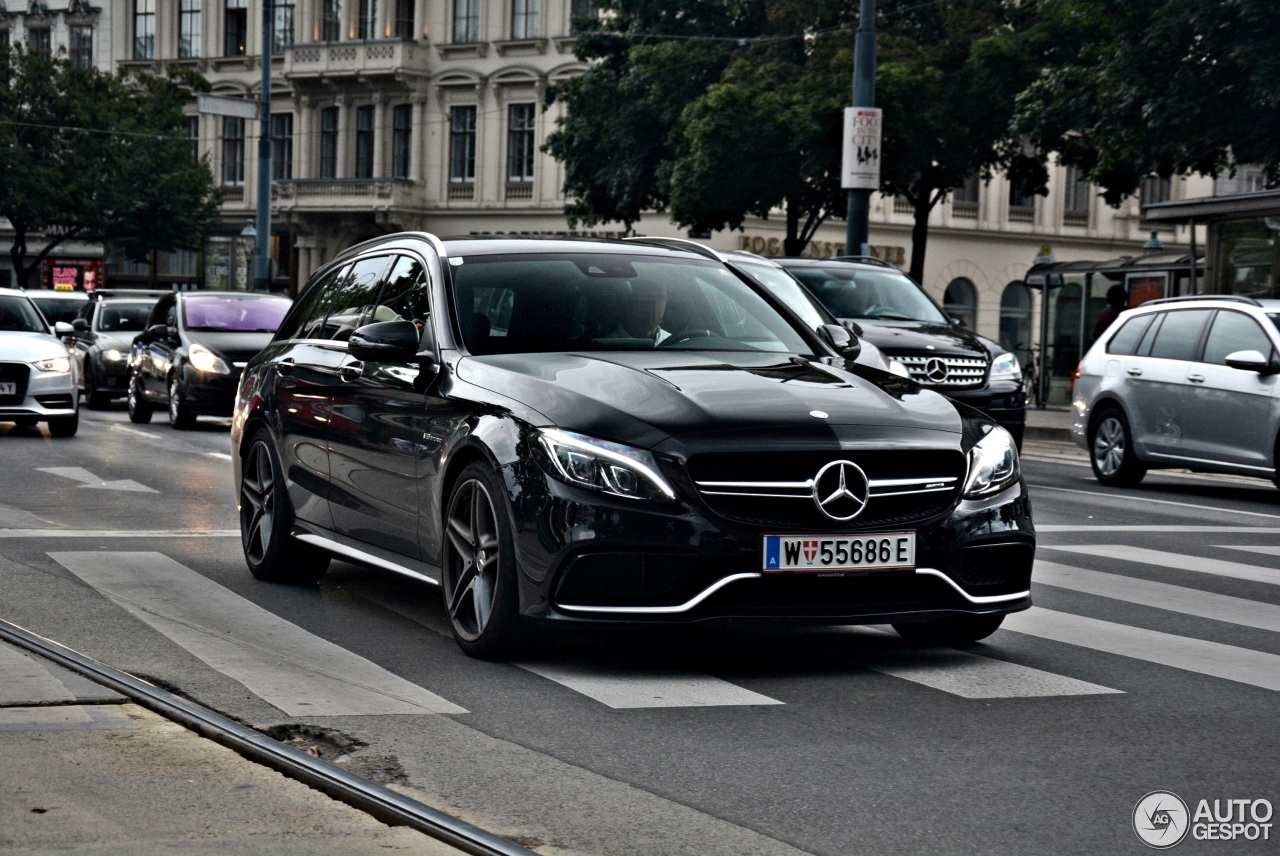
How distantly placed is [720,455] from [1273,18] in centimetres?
1766

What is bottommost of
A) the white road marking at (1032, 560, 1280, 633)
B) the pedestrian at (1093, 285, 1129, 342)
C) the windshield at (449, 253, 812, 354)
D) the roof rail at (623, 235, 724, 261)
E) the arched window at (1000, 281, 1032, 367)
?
the arched window at (1000, 281, 1032, 367)

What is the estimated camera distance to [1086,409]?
58.0 feet

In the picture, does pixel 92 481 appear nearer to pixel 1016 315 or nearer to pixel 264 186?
pixel 264 186

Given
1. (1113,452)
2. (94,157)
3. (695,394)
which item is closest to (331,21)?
(94,157)

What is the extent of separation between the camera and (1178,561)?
A: 10.4 meters

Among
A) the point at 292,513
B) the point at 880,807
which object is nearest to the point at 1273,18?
the point at 292,513

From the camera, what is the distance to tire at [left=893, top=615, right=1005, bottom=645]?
23.5ft

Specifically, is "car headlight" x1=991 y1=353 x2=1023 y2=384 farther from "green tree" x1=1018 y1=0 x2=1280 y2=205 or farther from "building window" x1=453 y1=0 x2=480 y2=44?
"building window" x1=453 y1=0 x2=480 y2=44

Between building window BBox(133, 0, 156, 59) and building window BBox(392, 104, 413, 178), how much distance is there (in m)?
12.4

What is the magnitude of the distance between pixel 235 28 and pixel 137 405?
44.7 metres

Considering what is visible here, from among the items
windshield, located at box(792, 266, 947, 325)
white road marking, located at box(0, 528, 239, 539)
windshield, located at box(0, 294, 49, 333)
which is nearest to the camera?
white road marking, located at box(0, 528, 239, 539)

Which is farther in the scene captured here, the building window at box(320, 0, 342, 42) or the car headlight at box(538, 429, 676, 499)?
the building window at box(320, 0, 342, 42)

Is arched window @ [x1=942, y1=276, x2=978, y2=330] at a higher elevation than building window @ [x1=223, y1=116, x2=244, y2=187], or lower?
lower

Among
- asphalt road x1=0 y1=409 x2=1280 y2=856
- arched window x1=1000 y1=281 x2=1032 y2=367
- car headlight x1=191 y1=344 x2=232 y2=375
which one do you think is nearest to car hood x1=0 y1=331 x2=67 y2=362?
car headlight x1=191 y1=344 x2=232 y2=375
